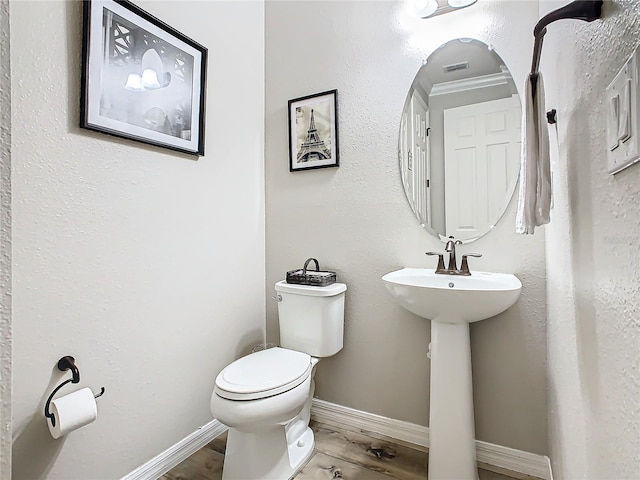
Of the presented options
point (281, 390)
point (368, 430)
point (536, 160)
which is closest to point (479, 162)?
point (536, 160)

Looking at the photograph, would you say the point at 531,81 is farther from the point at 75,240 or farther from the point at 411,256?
the point at 75,240

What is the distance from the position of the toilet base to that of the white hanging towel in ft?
4.11

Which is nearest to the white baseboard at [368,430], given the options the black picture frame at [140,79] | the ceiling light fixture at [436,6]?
the black picture frame at [140,79]

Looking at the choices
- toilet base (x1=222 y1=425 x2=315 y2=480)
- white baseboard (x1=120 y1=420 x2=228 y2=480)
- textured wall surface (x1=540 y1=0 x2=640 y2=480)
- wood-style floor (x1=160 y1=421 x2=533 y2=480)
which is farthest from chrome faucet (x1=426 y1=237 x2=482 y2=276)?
white baseboard (x1=120 y1=420 x2=228 y2=480)

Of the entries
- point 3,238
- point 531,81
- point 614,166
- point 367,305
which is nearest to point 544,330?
point 367,305

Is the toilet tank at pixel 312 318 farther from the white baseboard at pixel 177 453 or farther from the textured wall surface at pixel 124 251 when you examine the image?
the white baseboard at pixel 177 453

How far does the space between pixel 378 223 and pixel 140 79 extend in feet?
4.16

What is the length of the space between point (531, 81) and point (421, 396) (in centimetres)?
146

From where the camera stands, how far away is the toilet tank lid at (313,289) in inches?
67.9

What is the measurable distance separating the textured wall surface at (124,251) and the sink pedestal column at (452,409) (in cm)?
109

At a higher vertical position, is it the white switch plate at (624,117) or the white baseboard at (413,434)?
the white switch plate at (624,117)

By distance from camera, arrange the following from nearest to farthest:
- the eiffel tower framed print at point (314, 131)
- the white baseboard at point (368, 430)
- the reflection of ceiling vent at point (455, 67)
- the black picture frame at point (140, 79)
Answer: the black picture frame at point (140, 79) < the white baseboard at point (368, 430) < the reflection of ceiling vent at point (455, 67) < the eiffel tower framed print at point (314, 131)

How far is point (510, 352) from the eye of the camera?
1536 millimetres

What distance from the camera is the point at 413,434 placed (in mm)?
1725
